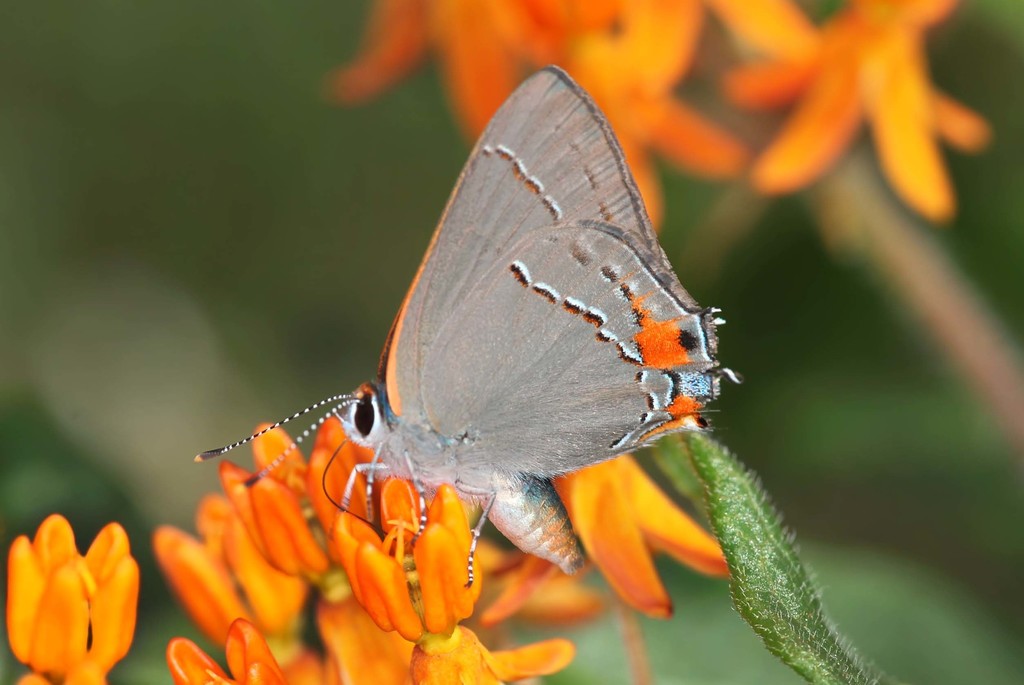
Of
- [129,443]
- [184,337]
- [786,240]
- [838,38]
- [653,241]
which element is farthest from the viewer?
[184,337]

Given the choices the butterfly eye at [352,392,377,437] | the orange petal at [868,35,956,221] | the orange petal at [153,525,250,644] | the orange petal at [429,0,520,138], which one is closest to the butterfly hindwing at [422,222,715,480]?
the butterfly eye at [352,392,377,437]

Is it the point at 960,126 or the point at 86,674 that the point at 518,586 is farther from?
the point at 960,126

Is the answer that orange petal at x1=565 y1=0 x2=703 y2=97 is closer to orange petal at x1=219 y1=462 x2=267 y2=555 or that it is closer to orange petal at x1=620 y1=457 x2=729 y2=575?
orange petal at x1=620 y1=457 x2=729 y2=575

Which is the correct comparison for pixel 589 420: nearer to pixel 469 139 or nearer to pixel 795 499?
pixel 795 499

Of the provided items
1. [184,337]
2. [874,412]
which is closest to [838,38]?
[874,412]

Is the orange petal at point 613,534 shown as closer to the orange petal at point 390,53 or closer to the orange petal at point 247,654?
the orange petal at point 247,654
